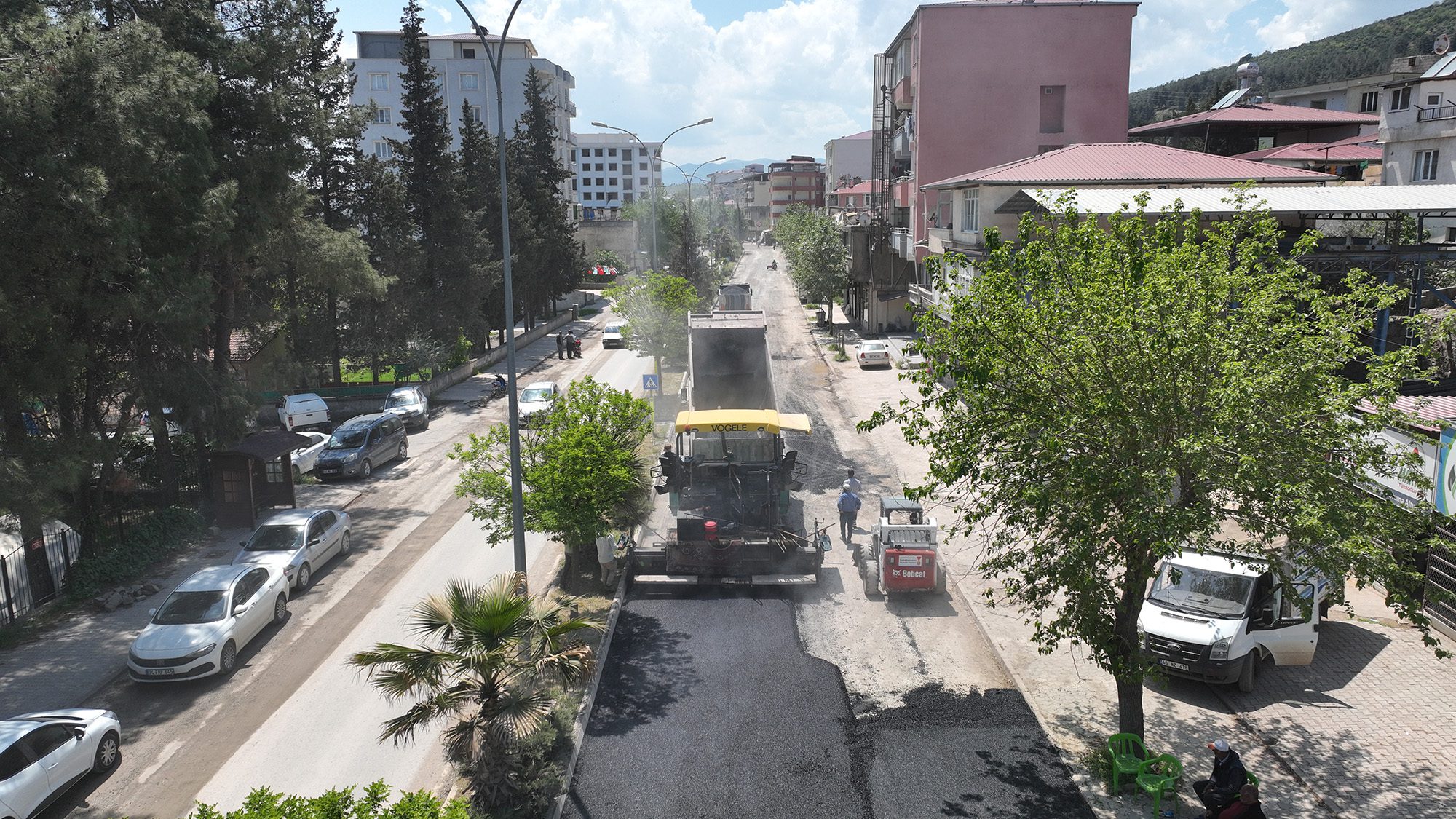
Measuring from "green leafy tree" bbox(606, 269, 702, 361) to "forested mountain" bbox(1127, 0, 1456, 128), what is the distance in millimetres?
66893

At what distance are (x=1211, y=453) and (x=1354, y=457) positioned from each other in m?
2.25

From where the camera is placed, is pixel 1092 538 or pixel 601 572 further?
pixel 601 572

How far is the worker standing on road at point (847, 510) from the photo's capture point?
2025 centimetres

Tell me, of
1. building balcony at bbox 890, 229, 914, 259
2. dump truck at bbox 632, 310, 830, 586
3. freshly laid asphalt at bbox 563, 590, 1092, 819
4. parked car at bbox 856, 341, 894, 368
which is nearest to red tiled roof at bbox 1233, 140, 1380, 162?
building balcony at bbox 890, 229, 914, 259

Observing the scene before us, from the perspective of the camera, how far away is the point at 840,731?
12531mm

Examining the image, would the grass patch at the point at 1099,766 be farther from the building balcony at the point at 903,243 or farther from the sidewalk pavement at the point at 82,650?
the building balcony at the point at 903,243

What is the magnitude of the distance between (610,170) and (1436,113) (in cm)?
11810

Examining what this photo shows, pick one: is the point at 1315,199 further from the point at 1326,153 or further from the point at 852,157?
the point at 852,157

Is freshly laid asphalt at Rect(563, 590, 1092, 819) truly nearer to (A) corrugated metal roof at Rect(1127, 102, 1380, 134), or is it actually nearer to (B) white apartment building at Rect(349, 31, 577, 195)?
(A) corrugated metal roof at Rect(1127, 102, 1380, 134)

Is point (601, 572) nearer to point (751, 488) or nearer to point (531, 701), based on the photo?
point (751, 488)

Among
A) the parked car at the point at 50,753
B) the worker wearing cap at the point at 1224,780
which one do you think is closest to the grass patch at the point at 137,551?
the parked car at the point at 50,753

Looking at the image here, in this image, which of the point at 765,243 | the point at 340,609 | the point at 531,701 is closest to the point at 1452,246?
the point at 531,701

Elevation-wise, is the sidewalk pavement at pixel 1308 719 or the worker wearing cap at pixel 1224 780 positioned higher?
the worker wearing cap at pixel 1224 780

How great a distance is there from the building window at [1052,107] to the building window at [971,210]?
13715 millimetres
